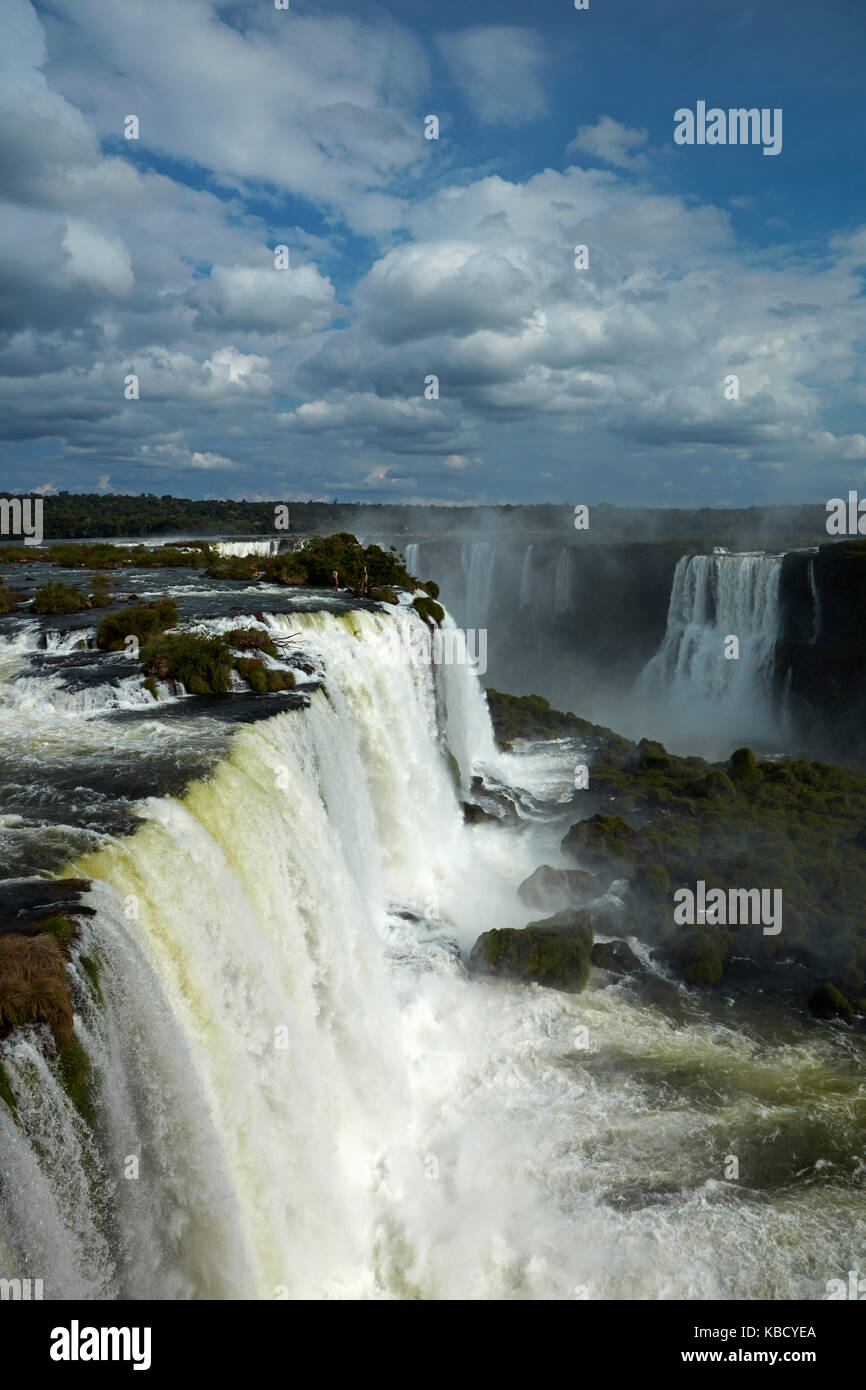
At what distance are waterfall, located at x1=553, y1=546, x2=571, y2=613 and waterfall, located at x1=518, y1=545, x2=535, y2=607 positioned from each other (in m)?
1.51

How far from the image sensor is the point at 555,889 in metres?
17.1

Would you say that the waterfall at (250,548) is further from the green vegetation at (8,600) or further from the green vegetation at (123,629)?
the green vegetation at (123,629)

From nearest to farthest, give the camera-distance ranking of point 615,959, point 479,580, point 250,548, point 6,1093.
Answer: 1. point 6,1093
2. point 615,959
3. point 250,548
4. point 479,580

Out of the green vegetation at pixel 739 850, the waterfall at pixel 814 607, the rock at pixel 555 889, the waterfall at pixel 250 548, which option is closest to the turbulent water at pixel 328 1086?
the green vegetation at pixel 739 850

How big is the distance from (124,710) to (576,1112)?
9.47 metres

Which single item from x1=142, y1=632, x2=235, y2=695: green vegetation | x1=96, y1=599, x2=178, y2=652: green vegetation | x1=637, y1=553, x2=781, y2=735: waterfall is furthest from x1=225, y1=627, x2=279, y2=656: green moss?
x1=637, y1=553, x2=781, y2=735: waterfall

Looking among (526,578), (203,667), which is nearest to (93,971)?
(203,667)

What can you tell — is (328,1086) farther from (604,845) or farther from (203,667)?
(604,845)

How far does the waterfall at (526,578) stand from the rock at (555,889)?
31.3m

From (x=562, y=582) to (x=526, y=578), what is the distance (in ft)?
7.15

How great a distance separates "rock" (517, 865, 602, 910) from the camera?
1702cm

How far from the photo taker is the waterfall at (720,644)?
34562mm

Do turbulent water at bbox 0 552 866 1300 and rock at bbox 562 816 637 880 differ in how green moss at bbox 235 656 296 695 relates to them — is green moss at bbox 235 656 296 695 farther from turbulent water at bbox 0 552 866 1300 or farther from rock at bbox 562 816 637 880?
rock at bbox 562 816 637 880
